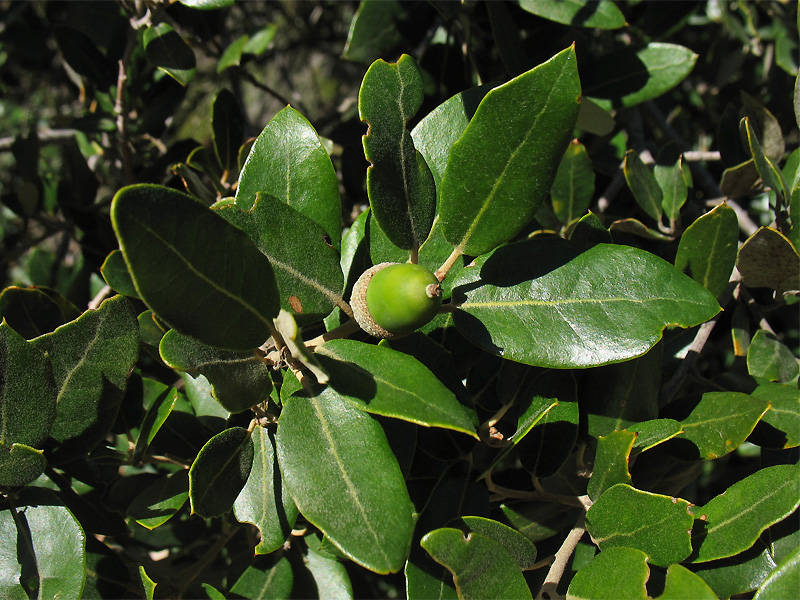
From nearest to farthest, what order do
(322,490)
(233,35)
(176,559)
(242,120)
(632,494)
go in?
(322,490)
(632,494)
(176,559)
(242,120)
(233,35)

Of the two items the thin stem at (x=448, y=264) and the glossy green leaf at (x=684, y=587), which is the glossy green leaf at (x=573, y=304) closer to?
the thin stem at (x=448, y=264)

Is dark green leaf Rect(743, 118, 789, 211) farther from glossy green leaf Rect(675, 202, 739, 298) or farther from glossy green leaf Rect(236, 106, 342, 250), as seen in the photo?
glossy green leaf Rect(236, 106, 342, 250)

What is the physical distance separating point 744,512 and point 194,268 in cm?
95

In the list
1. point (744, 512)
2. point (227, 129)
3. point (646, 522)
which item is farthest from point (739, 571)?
point (227, 129)

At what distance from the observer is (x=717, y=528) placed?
1.05 m

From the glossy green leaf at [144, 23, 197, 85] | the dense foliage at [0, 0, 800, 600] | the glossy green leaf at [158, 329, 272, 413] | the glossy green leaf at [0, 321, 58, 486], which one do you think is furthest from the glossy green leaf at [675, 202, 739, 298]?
the glossy green leaf at [144, 23, 197, 85]

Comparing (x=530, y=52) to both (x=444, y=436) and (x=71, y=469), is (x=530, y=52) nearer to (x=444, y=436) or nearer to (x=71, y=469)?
(x=444, y=436)

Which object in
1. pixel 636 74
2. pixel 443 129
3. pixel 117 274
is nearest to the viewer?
pixel 443 129

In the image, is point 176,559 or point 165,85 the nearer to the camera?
point 176,559

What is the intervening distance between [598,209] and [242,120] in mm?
1118

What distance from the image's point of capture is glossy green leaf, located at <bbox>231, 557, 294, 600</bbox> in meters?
1.31

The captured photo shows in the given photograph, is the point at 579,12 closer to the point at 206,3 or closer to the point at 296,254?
the point at 206,3

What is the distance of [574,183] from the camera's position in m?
1.56

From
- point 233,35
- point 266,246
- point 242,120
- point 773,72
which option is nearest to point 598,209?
point 773,72
